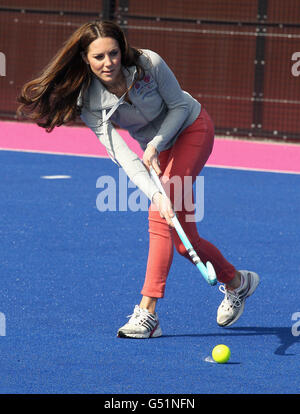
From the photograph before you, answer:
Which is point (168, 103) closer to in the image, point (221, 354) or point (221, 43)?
point (221, 354)

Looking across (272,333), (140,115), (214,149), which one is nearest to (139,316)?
(272,333)

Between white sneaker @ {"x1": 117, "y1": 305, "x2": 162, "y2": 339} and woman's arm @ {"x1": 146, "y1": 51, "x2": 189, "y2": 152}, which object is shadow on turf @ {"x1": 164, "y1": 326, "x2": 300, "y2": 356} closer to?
white sneaker @ {"x1": 117, "y1": 305, "x2": 162, "y2": 339}

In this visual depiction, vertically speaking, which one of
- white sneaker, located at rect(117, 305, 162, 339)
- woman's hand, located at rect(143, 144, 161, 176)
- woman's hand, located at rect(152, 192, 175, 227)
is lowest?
white sneaker, located at rect(117, 305, 162, 339)

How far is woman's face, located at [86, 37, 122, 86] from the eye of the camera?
5.54 meters

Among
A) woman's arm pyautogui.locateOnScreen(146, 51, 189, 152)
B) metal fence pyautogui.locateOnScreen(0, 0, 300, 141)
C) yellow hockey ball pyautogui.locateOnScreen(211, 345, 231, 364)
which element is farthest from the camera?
metal fence pyautogui.locateOnScreen(0, 0, 300, 141)

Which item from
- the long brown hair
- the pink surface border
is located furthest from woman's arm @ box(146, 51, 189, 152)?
the pink surface border

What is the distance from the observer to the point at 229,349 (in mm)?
5551

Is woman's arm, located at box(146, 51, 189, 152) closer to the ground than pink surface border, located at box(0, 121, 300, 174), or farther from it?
closer to the ground

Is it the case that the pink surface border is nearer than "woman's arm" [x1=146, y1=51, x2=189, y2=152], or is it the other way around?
"woman's arm" [x1=146, y1=51, x2=189, y2=152]

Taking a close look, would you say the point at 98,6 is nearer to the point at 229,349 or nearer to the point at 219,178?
the point at 219,178

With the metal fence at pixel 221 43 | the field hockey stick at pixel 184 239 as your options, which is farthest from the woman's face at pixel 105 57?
the metal fence at pixel 221 43

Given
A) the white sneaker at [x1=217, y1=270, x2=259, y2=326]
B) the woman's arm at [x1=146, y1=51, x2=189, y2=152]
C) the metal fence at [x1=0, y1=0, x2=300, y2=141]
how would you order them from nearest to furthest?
1. the woman's arm at [x1=146, y1=51, x2=189, y2=152]
2. the white sneaker at [x1=217, y1=270, x2=259, y2=326]
3. the metal fence at [x1=0, y1=0, x2=300, y2=141]

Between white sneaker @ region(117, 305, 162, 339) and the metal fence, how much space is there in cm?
1083
